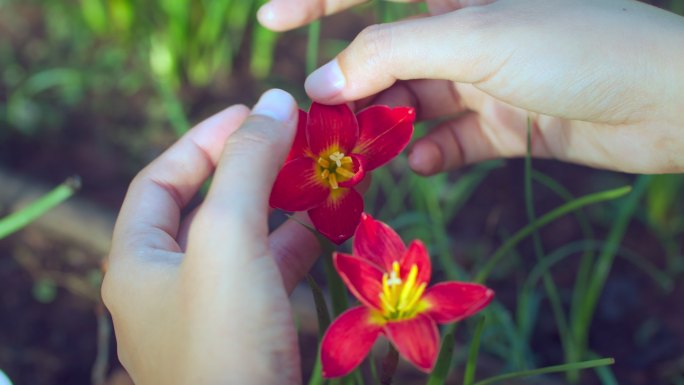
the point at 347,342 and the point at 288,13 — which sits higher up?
the point at 288,13

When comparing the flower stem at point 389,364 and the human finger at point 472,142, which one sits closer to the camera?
the flower stem at point 389,364

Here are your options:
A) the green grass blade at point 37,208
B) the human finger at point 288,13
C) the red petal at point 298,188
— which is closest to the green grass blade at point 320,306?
the red petal at point 298,188

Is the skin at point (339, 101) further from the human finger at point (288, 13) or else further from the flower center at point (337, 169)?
the flower center at point (337, 169)

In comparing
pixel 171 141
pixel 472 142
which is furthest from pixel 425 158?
pixel 171 141

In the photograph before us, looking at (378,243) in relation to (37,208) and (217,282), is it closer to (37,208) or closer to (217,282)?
(217,282)

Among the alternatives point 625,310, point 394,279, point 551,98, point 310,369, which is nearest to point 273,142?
point 394,279

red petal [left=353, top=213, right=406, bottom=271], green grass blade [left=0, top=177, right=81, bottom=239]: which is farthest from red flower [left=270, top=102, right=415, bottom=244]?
green grass blade [left=0, top=177, right=81, bottom=239]
